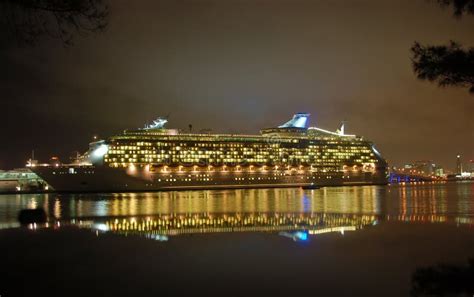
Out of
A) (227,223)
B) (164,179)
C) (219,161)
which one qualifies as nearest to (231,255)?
(227,223)

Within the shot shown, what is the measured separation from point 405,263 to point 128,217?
45.6 feet

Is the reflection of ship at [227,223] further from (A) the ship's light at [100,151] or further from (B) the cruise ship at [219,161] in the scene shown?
(A) the ship's light at [100,151]

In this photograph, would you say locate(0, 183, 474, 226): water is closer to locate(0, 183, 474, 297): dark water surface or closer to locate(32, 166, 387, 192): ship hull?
locate(0, 183, 474, 297): dark water surface

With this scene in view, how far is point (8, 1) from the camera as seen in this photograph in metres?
6.36

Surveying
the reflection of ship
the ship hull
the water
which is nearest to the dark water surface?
the reflection of ship

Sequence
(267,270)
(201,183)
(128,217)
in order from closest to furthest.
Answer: (267,270)
(128,217)
(201,183)

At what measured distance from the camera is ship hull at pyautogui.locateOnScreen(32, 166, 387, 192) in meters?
56.1

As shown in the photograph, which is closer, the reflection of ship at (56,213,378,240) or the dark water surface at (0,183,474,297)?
the dark water surface at (0,183,474,297)

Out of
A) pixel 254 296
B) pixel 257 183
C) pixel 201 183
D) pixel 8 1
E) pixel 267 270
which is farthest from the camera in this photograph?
pixel 257 183

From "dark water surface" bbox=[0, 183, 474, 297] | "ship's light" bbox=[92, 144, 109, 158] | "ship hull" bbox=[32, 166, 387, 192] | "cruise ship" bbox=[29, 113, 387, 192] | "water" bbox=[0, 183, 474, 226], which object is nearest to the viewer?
"dark water surface" bbox=[0, 183, 474, 297]

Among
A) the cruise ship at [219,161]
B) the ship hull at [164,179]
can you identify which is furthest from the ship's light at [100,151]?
the ship hull at [164,179]

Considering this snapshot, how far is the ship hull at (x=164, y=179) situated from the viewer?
→ 184 ft

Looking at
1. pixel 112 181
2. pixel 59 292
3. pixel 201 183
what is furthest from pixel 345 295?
pixel 201 183

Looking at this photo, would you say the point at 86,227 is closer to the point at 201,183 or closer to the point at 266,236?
the point at 266,236
